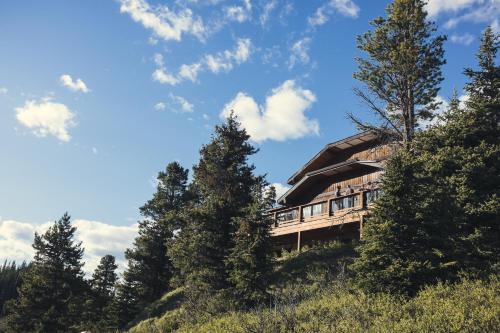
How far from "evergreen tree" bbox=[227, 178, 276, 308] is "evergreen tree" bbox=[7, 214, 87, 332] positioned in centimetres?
2005

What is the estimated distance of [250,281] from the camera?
61.0ft

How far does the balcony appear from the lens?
81.1 feet

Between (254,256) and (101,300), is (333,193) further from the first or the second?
(101,300)

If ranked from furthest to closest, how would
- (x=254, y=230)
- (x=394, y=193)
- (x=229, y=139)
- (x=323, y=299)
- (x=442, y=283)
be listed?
(x=229, y=139) → (x=254, y=230) → (x=323, y=299) → (x=394, y=193) → (x=442, y=283)

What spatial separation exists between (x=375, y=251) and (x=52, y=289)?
3061 cm

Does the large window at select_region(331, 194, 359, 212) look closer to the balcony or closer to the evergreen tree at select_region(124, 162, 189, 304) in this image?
the balcony

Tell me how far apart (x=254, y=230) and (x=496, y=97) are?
486 inches

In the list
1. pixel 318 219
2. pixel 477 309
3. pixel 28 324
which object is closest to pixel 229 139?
pixel 318 219

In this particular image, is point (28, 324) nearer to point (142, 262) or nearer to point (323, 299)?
point (142, 262)

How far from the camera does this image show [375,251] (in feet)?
46.3

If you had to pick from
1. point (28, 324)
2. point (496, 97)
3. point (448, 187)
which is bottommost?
point (28, 324)

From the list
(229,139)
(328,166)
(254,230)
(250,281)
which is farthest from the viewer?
(328,166)

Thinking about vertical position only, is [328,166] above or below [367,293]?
above

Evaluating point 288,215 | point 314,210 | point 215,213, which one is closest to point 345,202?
point 314,210
